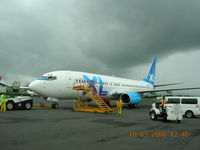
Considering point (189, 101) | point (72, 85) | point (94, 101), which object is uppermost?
point (72, 85)

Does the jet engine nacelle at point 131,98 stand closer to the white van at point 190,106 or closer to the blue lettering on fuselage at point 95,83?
the blue lettering on fuselage at point 95,83

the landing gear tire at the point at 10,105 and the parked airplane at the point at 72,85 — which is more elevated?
the parked airplane at the point at 72,85

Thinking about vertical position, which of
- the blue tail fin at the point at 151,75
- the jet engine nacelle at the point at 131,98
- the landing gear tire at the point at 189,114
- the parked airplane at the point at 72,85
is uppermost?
the blue tail fin at the point at 151,75

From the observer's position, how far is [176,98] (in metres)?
17.0

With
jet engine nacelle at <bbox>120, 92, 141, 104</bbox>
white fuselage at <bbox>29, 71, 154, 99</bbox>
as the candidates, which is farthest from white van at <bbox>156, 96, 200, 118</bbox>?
white fuselage at <bbox>29, 71, 154, 99</bbox>

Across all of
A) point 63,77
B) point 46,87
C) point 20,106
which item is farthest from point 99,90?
point 20,106

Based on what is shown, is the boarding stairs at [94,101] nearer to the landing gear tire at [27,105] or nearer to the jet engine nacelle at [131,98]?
the jet engine nacelle at [131,98]

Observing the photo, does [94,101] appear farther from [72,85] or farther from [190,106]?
[190,106]

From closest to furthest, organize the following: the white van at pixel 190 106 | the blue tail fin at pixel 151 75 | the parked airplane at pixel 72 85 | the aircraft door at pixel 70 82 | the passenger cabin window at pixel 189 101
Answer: the white van at pixel 190 106, the passenger cabin window at pixel 189 101, the parked airplane at pixel 72 85, the aircraft door at pixel 70 82, the blue tail fin at pixel 151 75

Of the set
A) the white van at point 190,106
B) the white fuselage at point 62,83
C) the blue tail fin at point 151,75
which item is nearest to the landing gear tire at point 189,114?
the white van at point 190,106

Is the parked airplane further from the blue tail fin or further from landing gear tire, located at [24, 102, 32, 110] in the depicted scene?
the blue tail fin

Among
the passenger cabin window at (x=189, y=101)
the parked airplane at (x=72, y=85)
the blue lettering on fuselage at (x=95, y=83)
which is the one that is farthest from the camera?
the blue lettering on fuselage at (x=95, y=83)

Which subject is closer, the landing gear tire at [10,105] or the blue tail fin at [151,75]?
the landing gear tire at [10,105]

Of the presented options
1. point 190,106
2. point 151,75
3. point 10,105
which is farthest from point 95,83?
point 151,75
